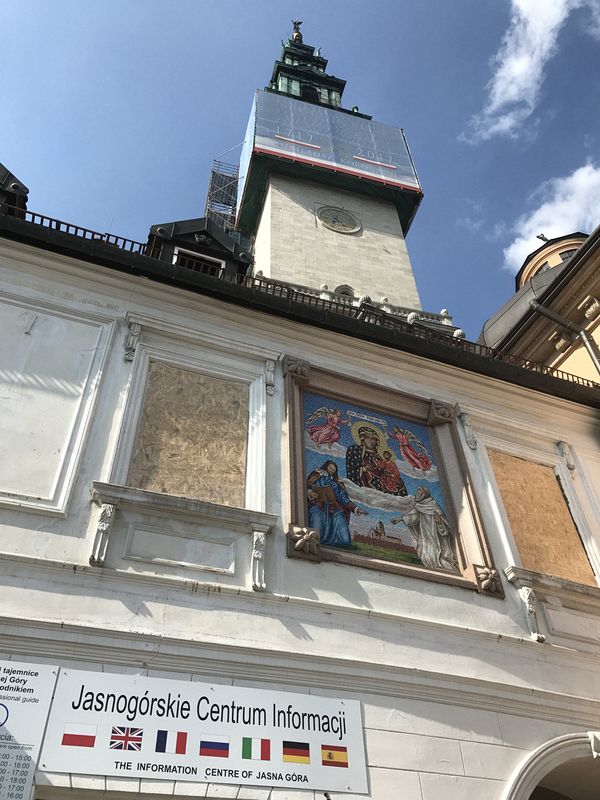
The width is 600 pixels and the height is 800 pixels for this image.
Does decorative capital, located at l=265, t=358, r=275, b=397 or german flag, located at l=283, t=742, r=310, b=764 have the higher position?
decorative capital, located at l=265, t=358, r=275, b=397

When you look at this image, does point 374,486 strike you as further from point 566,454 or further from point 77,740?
point 77,740

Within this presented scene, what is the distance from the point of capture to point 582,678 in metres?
8.11

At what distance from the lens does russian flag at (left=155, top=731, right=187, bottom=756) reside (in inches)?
235

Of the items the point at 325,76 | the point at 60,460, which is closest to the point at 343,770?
the point at 60,460

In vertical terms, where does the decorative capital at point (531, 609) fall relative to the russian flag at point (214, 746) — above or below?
above

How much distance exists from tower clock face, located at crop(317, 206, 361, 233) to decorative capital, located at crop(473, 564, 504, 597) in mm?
21028

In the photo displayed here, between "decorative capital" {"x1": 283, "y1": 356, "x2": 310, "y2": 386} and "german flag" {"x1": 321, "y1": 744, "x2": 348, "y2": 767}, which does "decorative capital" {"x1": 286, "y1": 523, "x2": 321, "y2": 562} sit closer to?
"german flag" {"x1": 321, "y1": 744, "x2": 348, "y2": 767}

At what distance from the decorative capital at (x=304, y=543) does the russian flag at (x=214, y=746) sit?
83.9 inches

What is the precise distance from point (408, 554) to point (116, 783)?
166 inches

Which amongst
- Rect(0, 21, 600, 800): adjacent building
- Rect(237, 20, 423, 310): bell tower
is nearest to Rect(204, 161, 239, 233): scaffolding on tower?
Rect(237, 20, 423, 310): bell tower

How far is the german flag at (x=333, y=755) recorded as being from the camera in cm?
637

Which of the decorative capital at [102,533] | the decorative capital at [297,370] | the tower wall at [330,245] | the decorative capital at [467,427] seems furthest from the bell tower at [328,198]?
the decorative capital at [102,533]

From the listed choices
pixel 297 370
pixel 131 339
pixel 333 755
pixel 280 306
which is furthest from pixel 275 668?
pixel 280 306

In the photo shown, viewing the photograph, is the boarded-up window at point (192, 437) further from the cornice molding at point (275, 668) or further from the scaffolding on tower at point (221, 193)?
the scaffolding on tower at point (221, 193)
